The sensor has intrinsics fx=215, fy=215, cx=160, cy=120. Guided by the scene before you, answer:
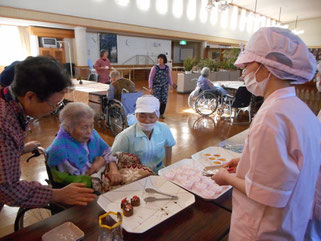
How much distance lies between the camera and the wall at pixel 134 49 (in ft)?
31.6

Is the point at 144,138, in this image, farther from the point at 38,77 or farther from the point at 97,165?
the point at 38,77

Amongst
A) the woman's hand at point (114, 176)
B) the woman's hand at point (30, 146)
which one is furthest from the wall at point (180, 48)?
the woman's hand at point (30, 146)

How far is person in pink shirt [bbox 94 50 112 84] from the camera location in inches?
225

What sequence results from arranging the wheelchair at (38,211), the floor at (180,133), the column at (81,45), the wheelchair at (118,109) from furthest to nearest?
the column at (81,45)
the wheelchair at (118,109)
the floor at (180,133)
the wheelchair at (38,211)

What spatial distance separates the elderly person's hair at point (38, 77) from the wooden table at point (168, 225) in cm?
48

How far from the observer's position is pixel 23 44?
877 centimetres

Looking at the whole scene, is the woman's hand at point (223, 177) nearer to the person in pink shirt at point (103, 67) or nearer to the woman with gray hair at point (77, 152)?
the woman with gray hair at point (77, 152)

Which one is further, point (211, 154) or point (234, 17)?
point (234, 17)

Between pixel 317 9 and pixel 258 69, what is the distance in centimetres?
1466

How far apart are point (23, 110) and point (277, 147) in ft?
2.96

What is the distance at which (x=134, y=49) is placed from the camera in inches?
437

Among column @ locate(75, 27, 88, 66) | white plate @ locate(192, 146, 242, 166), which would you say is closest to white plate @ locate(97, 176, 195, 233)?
white plate @ locate(192, 146, 242, 166)

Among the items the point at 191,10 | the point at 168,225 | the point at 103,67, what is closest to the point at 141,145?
the point at 168,225

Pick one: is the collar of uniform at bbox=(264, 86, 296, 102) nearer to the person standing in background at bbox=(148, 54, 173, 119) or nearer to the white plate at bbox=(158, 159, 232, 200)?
the white plate at bbox=(158, 159, 232, 200)
